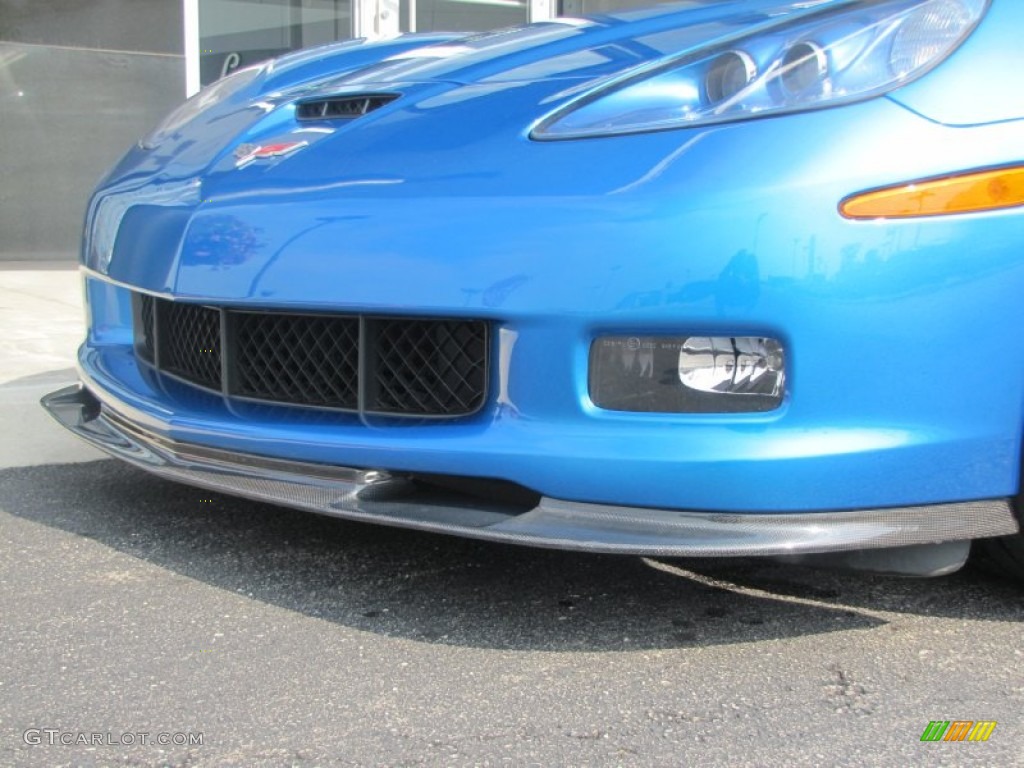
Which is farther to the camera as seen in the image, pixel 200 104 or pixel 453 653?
pixel 200 104

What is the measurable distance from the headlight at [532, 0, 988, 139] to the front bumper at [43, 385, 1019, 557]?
0.63 metres

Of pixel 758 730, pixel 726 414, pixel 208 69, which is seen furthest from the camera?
pixel 208 69

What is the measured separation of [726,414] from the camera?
1.83 m

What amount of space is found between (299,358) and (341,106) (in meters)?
0.60

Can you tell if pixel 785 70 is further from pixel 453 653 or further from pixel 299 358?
Answer: pixel 453 653

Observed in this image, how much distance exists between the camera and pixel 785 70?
1893 millimetres

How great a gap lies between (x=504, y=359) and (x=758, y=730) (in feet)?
2.28

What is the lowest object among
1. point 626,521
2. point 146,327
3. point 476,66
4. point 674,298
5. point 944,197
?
point 626,521

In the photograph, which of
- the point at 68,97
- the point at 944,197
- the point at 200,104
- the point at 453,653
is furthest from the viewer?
the point at 68,97

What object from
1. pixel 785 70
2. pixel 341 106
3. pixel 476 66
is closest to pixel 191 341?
pixel 341 106

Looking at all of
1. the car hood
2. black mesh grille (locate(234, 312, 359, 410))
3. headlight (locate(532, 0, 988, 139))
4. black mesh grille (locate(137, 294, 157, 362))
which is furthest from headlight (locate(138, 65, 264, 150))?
headlight (locate(532, 0, 988, 139))

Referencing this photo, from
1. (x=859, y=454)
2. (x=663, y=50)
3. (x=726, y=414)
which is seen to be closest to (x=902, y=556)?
(x=859, y=454)

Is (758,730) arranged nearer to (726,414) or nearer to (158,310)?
(726,414)

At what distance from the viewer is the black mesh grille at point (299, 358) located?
2107mm
